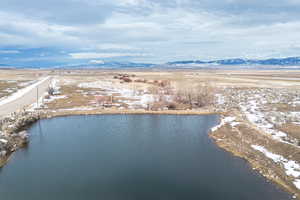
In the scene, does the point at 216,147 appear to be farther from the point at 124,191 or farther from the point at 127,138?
the point at 124,191

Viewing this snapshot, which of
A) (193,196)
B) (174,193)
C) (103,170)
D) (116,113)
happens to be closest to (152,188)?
(174,193)

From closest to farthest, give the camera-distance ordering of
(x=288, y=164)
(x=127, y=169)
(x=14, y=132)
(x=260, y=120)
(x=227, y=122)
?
1. (x=127, y=169)
2. (x=288, y=164)
3. (x=14, y=132)
4. (x=260, y=120)
5. (x=227, y=122)

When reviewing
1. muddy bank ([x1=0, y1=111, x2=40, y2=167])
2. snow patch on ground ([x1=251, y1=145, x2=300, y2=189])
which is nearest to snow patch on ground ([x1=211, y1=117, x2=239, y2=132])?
snow patch on ground ([x1=251, y1=145, x2=300, y2=189])

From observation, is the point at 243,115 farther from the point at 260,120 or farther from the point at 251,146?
the point at 251,146

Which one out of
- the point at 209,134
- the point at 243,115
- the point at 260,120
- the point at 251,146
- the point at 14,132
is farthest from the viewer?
the point at 243,115

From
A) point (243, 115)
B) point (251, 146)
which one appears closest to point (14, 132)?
point (251, 146)

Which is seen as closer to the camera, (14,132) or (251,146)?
(251,146)
